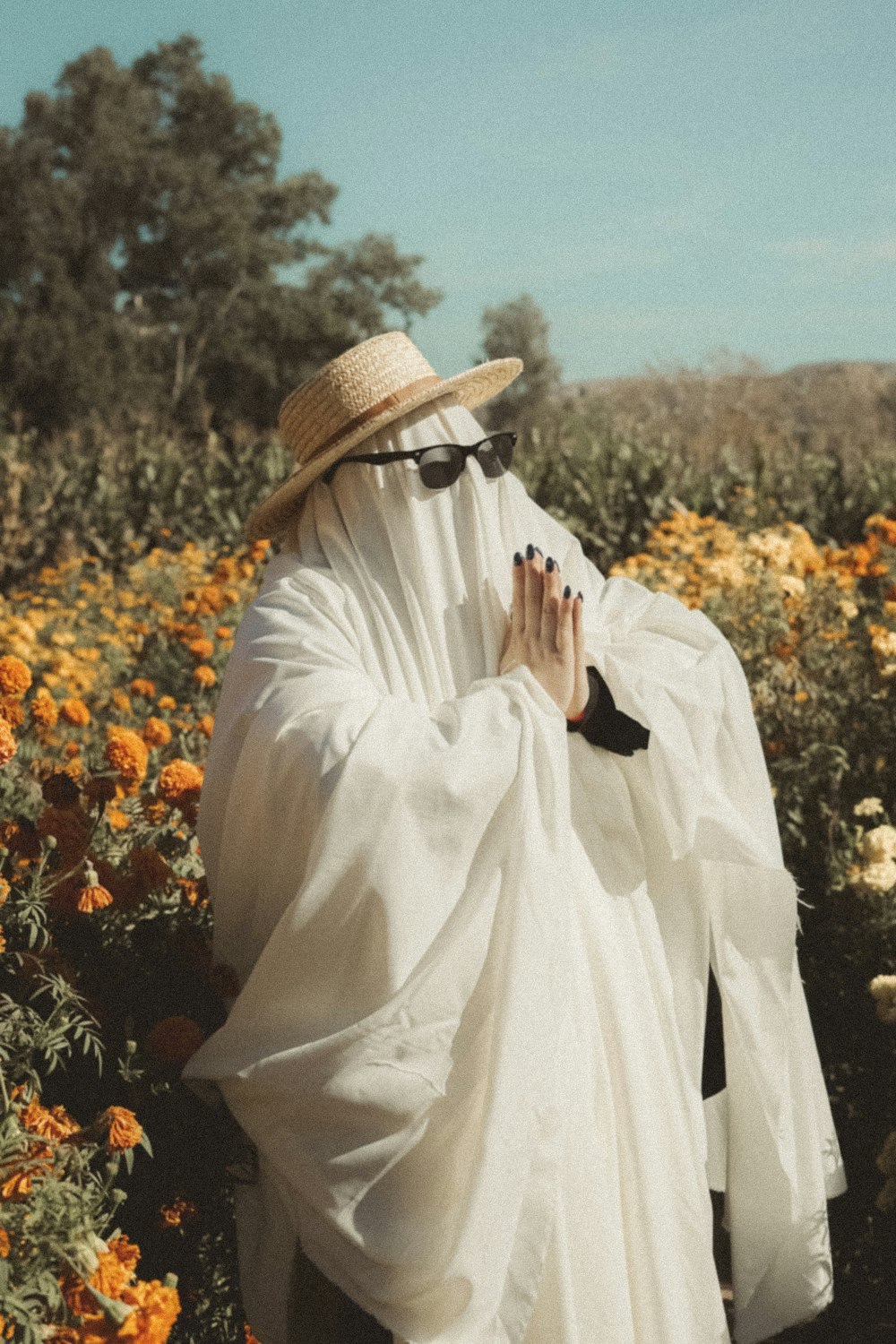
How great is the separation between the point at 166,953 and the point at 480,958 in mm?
742

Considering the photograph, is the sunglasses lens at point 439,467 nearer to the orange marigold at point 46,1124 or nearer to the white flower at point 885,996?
the orange marigold at point 46,1124

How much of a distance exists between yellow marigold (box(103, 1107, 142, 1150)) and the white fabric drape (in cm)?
22

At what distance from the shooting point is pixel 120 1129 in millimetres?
1688

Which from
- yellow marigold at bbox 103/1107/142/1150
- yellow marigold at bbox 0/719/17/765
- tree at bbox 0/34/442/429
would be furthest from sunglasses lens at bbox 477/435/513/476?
tree at bbox 0/34/442/429

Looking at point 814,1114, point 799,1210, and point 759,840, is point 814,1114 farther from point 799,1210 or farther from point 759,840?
point 759,840

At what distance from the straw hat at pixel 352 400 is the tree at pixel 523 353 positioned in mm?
37083

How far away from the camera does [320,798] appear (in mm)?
1850

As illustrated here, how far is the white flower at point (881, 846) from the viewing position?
2750mm

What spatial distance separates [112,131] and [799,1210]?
3873cm

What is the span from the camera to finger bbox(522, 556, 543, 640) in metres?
2.11

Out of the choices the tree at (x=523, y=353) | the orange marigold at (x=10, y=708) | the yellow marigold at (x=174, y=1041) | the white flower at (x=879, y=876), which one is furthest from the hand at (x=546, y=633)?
the tree at (x=523, y=353)

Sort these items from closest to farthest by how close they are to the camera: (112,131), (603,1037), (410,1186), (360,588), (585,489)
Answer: (410,1186) → (603,1037) → (360,588) → (585,489) → (112,131)

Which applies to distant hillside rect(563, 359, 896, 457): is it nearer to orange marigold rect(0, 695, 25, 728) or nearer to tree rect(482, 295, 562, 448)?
tree rect(482, 295, 562, 448)

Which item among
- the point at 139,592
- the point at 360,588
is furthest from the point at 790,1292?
the point at 139,592
